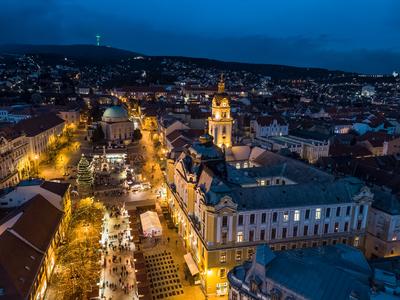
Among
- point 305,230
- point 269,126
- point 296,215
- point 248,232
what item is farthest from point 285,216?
point 269,126

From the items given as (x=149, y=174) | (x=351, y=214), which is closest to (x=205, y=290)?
(x=351, y=214)

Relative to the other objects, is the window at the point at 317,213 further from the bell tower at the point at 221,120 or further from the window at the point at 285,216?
the bell tower at the point at 221,120

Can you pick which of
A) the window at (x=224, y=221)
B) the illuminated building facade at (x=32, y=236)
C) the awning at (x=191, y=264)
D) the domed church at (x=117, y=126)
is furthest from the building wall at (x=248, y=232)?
the domed church at (x=117, y=126)

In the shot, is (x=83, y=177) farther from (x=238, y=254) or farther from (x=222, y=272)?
(x=238, y=254)

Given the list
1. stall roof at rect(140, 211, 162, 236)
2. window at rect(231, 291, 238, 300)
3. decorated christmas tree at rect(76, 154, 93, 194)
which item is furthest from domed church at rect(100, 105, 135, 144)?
window at rect(231, 291, 238, 300)

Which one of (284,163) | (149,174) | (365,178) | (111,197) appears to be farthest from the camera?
(149,174)

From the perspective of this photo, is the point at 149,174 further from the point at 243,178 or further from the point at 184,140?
the point at 243,178

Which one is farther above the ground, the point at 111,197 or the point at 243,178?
the point at 243,178
